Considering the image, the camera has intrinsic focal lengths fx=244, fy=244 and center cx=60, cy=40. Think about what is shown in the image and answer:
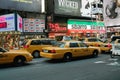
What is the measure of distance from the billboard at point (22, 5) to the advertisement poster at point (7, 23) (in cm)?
1136

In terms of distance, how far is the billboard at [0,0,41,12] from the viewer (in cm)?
3531

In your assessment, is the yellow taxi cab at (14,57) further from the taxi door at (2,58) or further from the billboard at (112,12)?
the billboard at (112,12)

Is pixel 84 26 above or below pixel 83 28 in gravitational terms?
above

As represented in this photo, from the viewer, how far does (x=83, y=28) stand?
47812 millimetres

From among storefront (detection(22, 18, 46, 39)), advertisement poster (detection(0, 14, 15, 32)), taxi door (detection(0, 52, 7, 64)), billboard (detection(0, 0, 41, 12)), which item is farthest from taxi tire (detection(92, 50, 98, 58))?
billboard (detection(0, 0, 41, 12))

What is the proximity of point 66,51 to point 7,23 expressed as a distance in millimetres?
9039

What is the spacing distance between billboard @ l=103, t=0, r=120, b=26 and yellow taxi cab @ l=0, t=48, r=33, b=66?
5323 millimetres

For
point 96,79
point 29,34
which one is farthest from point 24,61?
point 29,34

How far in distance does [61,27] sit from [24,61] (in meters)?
29.1

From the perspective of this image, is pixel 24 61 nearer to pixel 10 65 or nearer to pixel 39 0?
pixel 10 65

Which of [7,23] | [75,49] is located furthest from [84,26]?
[75,49]

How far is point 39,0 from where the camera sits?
133ft

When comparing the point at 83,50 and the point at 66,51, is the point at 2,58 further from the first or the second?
the point at 83,50

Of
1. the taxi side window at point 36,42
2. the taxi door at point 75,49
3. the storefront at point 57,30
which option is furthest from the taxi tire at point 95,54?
the storefront at point 57,30
